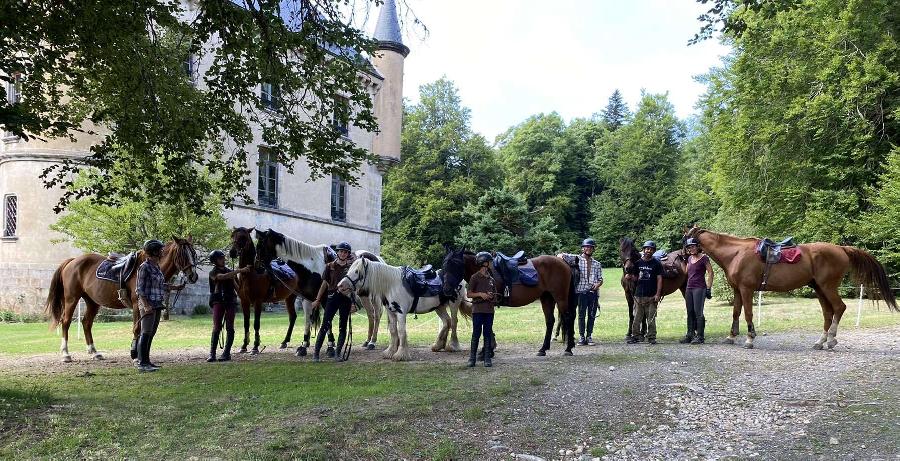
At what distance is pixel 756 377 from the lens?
8.45 m

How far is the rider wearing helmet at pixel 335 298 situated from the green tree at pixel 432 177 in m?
31.7

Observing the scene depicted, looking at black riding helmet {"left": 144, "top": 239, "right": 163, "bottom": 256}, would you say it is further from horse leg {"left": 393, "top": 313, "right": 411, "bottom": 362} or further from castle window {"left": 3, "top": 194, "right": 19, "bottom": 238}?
castle window {"left": 3, "top": 194, "right": 19, "bottom": 238}

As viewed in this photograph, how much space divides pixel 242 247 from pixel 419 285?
323 cm

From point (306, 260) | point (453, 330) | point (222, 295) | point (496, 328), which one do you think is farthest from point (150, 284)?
point (496, 328)

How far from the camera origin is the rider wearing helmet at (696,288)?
1225cm

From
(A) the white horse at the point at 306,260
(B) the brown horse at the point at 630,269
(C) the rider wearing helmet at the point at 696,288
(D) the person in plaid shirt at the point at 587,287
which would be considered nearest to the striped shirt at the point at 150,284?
(A) the white horse at the point at 306,260

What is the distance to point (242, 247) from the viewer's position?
35.5ft

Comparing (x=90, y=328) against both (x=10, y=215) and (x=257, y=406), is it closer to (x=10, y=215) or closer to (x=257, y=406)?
(x=257, y=406)

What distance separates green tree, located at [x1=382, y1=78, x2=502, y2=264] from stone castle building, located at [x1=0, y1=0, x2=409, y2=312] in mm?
7739

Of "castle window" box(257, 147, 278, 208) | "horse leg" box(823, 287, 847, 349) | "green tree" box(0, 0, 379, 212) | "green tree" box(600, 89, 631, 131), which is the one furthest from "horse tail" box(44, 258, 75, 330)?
"green tree" box(600, 89, 631, 131)

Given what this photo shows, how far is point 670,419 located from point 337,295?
5.84m

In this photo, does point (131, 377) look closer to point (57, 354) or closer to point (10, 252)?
point (57, 354)

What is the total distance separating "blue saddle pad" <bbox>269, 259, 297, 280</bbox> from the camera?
11422 mm

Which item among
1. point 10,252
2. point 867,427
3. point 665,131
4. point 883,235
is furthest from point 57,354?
point 665,131
